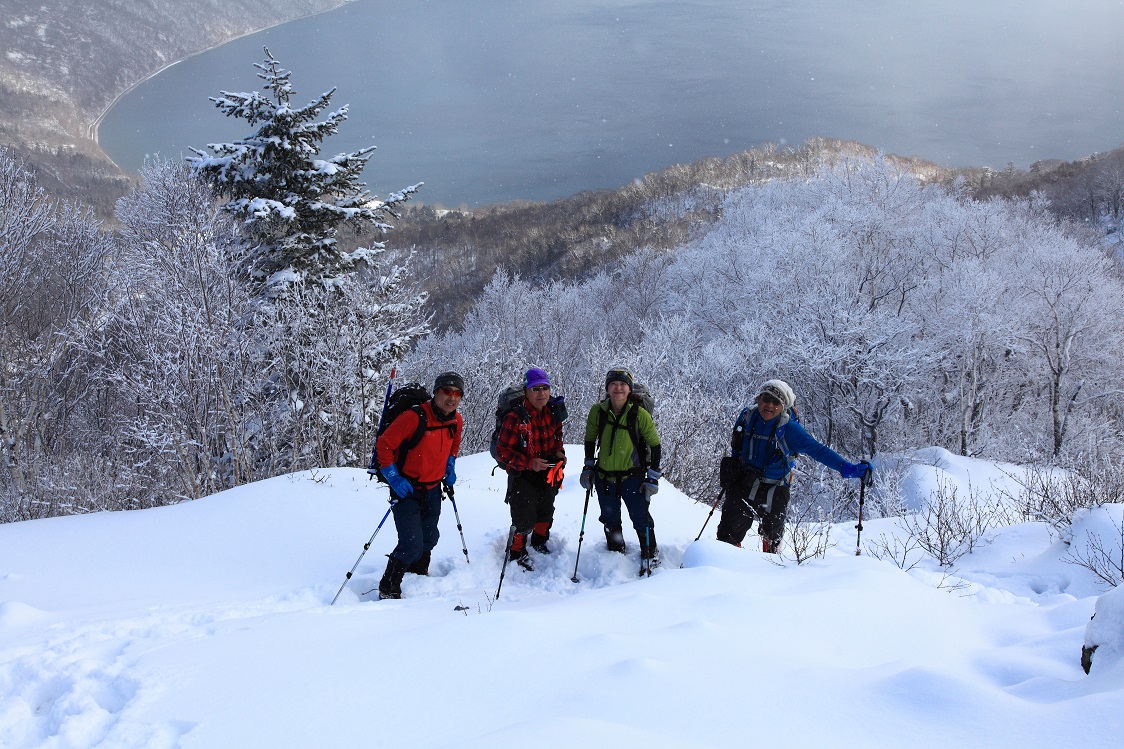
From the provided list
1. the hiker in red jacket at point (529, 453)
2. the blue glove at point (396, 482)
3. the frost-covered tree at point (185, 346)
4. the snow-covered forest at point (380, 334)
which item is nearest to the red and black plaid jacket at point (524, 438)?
the hiker in red jacket at point (529, 453)

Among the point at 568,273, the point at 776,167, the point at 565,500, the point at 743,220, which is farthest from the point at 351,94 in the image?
the point at 565,500

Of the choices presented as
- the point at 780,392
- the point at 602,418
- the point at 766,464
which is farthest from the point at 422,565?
the point at 780,392

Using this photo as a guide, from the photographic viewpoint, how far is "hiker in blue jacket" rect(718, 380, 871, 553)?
18.9ft

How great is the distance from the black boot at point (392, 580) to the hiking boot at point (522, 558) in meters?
1.07

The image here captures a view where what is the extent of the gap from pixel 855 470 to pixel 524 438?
2.86 m

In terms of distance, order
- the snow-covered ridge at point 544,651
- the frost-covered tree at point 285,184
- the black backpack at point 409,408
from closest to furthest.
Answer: the snow-covered ridge at point 544,651, the black backpack at point 409,408, the frost-covered tree at point 285,184

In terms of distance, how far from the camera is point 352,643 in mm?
3588

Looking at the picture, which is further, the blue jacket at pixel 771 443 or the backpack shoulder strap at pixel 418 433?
the blue jacket at pixel 771 443

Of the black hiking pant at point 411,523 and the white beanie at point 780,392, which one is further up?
the white beanie at point 780,392

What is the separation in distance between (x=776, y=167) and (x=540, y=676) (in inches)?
3243

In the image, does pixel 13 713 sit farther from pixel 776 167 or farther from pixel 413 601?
pixel 776 167

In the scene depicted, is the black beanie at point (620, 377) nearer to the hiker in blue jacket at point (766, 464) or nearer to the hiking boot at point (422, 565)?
the hiker in blue jacket at point (766, 464)

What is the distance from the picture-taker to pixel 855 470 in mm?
5586

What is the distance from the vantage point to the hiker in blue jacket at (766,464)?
5.77m
